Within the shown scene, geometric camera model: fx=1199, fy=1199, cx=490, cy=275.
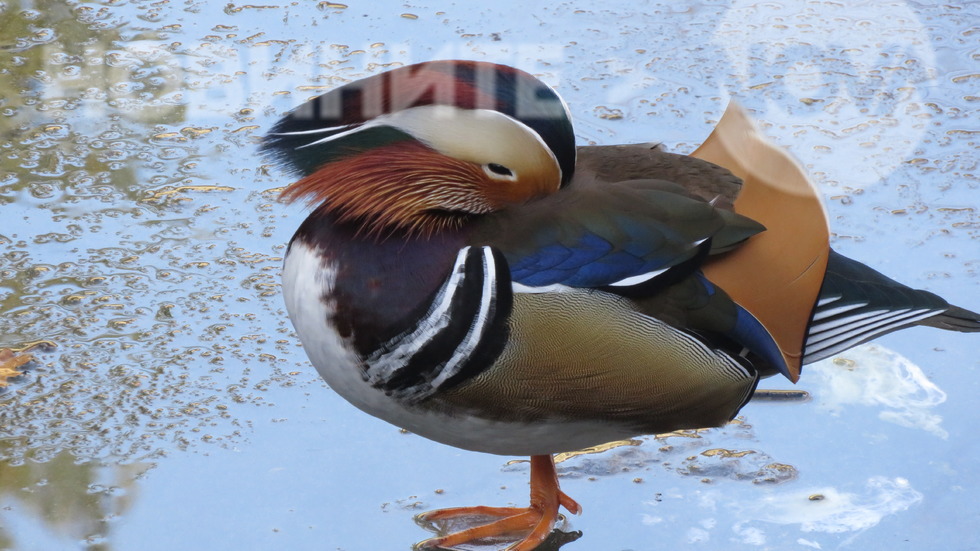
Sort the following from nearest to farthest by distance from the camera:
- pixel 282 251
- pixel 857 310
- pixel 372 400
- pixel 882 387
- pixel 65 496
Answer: pixel 372 400 < pixel 857 310 < pixel 65 496 < pixel 882 387 < pixel 282 251

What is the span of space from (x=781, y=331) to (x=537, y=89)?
65cm

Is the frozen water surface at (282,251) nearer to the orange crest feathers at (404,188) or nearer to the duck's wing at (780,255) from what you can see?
the duck's wing at (780,255)

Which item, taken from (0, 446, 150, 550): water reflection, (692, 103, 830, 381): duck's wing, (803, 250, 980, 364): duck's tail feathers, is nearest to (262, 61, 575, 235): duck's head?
(692, 103, 830, 381): duck's wing

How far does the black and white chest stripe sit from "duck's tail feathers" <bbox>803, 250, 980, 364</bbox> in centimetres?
65

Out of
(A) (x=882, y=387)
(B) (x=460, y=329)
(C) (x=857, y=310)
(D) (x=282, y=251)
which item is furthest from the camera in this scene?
(D) (x=282, y=251)

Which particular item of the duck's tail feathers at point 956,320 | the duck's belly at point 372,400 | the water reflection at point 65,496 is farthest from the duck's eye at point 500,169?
the water reflection at point 65,496

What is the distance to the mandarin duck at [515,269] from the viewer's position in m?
1.98

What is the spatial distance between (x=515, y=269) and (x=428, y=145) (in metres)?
0.26

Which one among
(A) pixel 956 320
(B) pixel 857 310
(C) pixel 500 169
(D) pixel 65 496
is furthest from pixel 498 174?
(D) pixel 65 496

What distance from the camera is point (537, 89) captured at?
1.96 m

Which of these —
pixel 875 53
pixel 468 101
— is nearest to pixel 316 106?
pixel 468 101

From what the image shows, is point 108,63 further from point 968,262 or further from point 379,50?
point 968,262

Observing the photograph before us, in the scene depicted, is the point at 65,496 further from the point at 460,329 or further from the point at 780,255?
the point at 780,255

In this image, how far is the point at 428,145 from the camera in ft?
6.63
